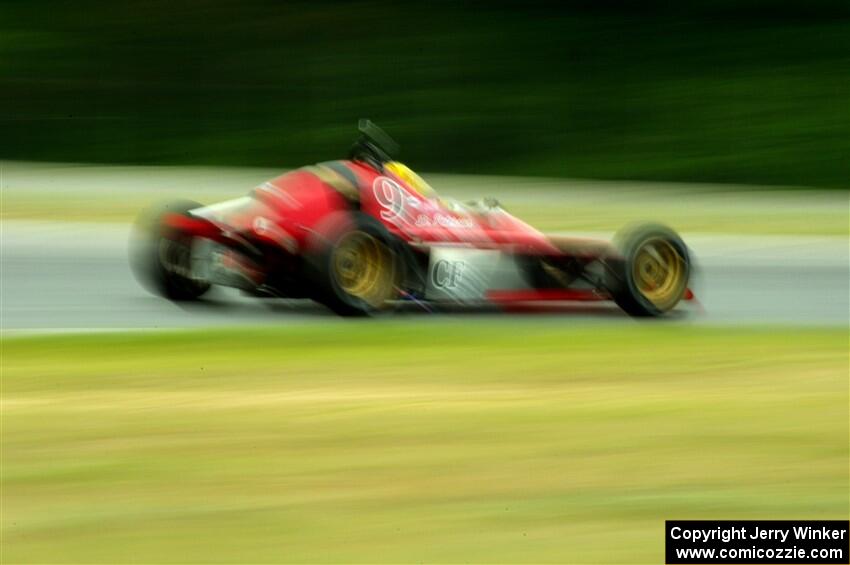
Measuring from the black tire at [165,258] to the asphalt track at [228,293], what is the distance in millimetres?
121

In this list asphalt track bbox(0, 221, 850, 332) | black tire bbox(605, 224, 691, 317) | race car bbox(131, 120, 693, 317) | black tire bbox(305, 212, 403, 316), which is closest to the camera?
black tire bbox(305, 212, 403, 316)

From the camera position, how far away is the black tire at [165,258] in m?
10.4

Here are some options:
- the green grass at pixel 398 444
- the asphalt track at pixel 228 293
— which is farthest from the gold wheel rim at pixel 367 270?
the green grass at pixel 398 444

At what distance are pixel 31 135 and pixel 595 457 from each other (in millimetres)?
17566

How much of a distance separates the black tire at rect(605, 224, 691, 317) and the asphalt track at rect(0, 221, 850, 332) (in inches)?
6.6

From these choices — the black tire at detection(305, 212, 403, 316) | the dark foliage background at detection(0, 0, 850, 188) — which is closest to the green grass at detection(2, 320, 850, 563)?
the black tire at detection(305, 212, 403, 316)

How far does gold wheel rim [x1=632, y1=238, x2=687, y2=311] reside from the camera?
11.0m

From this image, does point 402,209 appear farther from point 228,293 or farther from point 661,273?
point 661,273

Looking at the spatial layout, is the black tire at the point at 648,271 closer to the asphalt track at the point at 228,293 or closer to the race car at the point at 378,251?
the race car at the point at 378,251

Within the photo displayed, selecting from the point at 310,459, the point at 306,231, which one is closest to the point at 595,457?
the point at 310,459

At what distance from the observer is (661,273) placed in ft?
36.4

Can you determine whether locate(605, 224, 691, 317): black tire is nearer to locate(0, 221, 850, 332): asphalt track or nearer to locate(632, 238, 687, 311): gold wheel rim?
locate(632, 238, 687, 311): gold wheel rim

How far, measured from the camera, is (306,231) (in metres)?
9.95

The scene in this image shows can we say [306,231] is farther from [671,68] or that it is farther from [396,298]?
[671,68]
